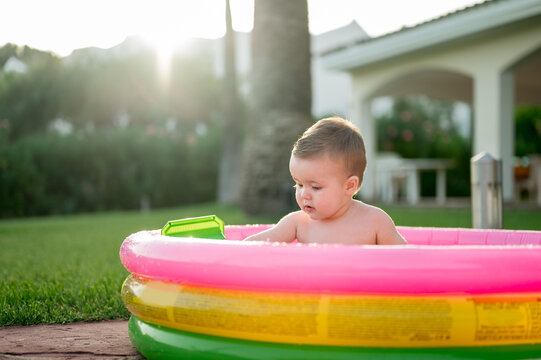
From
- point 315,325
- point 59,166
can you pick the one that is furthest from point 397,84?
Result: point 315,325

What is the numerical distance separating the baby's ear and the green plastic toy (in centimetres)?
77

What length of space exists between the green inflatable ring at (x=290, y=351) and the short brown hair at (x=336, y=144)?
89 centimetres

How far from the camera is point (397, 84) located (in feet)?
42.0

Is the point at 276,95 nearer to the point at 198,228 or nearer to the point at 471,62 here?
the point at 471,62

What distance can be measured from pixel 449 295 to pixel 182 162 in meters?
15.4

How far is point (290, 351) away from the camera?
2.17 metres

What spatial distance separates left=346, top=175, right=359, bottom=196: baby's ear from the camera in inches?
109

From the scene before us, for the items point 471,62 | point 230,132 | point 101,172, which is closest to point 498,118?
point 471,62

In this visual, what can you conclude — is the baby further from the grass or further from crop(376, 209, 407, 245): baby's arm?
the grass

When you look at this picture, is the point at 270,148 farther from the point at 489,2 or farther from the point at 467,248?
the point at 467,248

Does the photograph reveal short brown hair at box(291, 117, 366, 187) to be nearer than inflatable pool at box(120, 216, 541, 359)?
No

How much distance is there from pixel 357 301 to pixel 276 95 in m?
7.32

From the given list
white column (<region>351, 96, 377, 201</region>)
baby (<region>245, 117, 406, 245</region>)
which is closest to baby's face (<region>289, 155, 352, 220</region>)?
baby (<region>245, 117, 406, 245</region>)

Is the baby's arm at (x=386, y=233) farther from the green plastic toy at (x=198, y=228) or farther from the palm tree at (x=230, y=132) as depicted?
the palm tree at (x=230, y=132)
